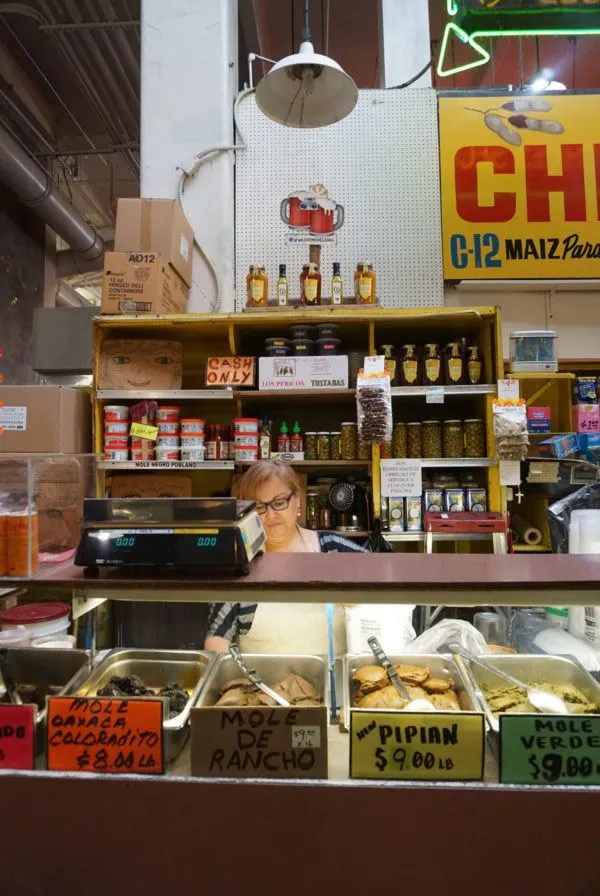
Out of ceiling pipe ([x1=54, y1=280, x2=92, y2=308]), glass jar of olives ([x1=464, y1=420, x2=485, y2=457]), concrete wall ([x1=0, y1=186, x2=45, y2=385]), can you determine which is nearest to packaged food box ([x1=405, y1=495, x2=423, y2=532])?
glass jar of olives ([x1=464, y1=420, x2=485, y2=457])

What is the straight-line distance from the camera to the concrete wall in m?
6.45

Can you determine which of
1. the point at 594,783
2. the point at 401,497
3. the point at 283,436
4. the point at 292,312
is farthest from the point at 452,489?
the point at 594,783

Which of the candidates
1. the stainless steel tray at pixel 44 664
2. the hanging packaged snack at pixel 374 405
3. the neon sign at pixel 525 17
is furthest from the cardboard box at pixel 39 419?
the neon sign at pixel 525 17

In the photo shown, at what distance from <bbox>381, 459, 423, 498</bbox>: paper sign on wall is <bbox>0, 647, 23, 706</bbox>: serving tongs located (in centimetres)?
226

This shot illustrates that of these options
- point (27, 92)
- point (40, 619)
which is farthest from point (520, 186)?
point (27, 92)

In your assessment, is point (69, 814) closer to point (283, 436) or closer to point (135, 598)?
point (135, 598)

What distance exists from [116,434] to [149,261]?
1.04 metres

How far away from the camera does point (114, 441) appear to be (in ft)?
10.8

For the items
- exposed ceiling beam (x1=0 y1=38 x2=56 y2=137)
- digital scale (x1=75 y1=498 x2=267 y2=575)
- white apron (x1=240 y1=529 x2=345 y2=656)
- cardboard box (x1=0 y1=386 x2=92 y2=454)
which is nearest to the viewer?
digital scale (x1=75 y1=498 x2=267 y2=575)

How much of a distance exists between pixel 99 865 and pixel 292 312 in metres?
2.72

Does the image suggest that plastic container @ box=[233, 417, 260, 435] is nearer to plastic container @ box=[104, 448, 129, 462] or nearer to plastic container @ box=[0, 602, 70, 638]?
plastic container @ box=[104, 448, 129, 462]

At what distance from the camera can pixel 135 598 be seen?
1.21 metres

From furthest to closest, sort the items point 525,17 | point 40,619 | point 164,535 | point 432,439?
point 432,439 → point 525,17 → point 40,619 → point 164,535

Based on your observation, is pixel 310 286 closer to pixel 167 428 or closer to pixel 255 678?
pixel 167 428
